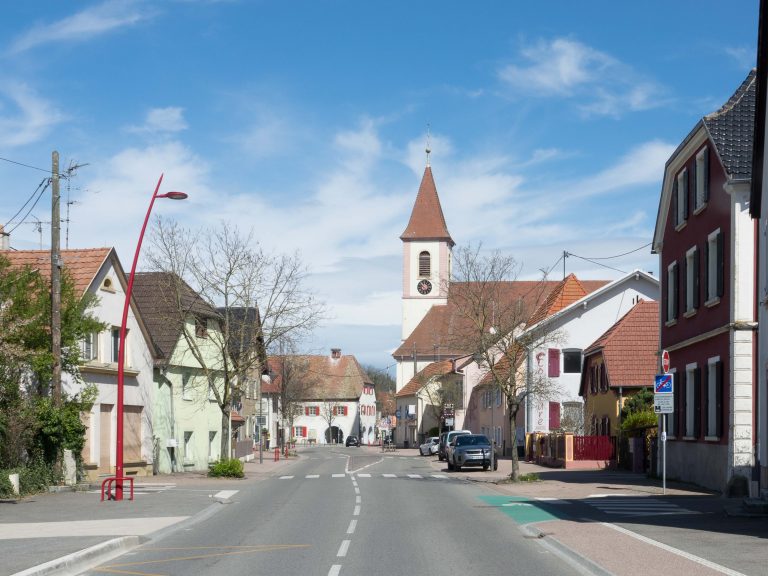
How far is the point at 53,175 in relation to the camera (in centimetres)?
2909

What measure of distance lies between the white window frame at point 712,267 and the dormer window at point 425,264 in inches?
3564

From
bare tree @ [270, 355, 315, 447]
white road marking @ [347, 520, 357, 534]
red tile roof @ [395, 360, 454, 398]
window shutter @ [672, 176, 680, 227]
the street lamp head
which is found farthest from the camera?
red tile roof @ [395, 360, 454, 398]

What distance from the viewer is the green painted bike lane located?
825 inches

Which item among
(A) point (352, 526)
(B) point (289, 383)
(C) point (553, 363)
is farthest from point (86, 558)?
(B) point (289, 383)

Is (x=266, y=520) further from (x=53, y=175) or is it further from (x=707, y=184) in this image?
(x=707, y=184)

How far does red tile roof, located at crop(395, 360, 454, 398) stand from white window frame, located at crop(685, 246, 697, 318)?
180ft

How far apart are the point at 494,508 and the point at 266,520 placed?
18.9 feet

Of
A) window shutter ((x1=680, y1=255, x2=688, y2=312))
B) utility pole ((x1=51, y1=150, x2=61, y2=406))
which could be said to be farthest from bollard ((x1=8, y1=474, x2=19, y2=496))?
window shutter ((x1=680, y1=255, x2=688, y2=312))

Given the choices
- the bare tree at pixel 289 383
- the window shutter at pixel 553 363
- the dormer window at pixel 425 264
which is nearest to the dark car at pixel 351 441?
the dormer window at pixel 425 264

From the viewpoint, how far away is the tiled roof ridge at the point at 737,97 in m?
27.5

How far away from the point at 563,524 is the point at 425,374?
260 feet

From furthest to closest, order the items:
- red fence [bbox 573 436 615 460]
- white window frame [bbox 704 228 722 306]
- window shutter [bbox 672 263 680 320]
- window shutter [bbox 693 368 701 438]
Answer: red fence [bbox 573 436 615 460], window shutter [bbox 672 263 680 320], window shutter [bbox 693 368 701 438], white window frame [bbox 704 228 722 306]

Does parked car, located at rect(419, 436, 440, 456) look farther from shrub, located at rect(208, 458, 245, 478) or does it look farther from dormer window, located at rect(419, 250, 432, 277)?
dormer window, located at rect(419, 250, 432, 277)

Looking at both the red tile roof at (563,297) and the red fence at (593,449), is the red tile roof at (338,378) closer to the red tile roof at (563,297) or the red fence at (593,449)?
the red tile roof at (563,297)
